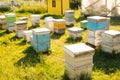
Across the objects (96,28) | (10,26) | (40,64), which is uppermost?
(96,28)

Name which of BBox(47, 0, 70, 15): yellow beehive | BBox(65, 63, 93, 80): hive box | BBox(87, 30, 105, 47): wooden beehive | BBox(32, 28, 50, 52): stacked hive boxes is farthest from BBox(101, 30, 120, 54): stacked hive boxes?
BBox(47, 0, 70, 15): yellow beehive

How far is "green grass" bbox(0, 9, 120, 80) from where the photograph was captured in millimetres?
7406

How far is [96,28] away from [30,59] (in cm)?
325

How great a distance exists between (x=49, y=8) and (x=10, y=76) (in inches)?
535

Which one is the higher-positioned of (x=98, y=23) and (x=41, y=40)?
(x=98, y=23)

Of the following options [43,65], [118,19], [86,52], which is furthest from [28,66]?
[118,19]

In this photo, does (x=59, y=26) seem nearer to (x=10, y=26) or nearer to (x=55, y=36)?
(x=55, y=36)

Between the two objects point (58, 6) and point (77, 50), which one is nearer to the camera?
point (77, 50)

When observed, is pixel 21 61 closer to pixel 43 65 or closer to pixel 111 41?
pixel 43 65

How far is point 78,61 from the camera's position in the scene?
22.1ft

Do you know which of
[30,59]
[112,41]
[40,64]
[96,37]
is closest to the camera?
[40,64]

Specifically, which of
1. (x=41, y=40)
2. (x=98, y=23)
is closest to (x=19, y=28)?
(x=41, y=40)

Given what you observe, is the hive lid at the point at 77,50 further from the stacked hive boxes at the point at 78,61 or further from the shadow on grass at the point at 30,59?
the shadow on grass at the point at 30,59

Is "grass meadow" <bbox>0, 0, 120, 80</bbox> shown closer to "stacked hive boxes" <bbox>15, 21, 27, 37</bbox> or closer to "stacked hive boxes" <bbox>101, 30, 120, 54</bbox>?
"stacked hive boxes" <bbox>101, 30, 120, 54</bbox>
